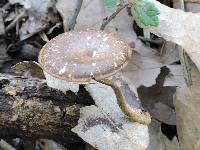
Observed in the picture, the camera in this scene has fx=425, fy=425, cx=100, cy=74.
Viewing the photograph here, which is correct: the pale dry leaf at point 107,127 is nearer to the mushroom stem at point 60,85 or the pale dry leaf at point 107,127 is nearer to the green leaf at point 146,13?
the mushroom stem at point 60,85

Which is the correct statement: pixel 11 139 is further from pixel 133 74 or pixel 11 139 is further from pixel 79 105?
pixel 133 74

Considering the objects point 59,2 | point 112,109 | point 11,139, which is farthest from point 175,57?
point 11,139

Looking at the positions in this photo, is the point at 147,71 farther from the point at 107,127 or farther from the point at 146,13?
the point at 107,127

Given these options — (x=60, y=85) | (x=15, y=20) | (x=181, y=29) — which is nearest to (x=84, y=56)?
(x=60, y=85)

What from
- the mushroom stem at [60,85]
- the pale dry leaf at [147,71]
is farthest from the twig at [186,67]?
the mushroom stem at [60,85]

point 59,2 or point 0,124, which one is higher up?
point 59,2

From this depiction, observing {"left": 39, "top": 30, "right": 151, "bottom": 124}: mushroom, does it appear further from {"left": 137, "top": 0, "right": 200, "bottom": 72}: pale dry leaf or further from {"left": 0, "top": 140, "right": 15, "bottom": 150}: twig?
{"left": 0, "top": 140, "right": 15, "bottom": 150}: twig

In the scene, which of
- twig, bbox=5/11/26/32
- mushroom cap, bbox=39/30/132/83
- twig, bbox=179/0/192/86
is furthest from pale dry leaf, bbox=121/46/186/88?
twig, bbox=5/11/26/32
